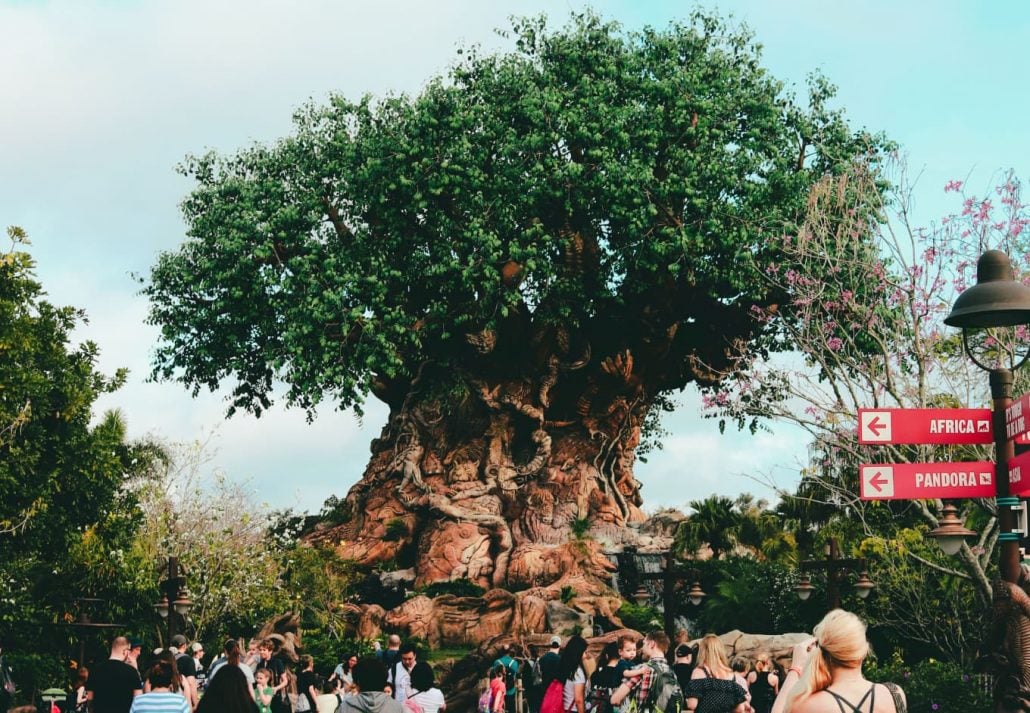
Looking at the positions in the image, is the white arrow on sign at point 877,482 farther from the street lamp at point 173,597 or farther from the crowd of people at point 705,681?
the street lamp at point 173,597

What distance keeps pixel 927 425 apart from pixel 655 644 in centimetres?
294

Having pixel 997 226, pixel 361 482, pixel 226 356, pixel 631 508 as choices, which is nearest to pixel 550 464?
pixel 631 508

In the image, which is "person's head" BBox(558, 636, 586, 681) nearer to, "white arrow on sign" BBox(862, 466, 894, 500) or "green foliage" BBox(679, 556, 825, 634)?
"white arrow on sign" BBox(862, 466, 894, 500)

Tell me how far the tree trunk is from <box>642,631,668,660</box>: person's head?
73.6ft

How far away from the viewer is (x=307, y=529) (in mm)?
38000

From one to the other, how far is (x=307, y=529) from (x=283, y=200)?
10004mm

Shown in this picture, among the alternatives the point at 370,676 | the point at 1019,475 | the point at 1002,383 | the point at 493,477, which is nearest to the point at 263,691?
the point at 370,676

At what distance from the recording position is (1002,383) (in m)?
10.9

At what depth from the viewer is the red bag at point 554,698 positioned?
1402cm

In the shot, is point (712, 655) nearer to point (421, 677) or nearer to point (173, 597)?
A: point (421, 677)

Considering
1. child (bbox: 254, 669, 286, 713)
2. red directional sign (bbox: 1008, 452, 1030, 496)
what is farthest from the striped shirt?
red directional sign (bbox: 1008, 452, 1030, 496)

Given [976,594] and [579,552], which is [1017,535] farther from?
[579,552]

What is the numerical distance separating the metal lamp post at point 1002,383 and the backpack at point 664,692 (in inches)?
101

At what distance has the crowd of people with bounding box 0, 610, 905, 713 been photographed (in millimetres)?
5422
